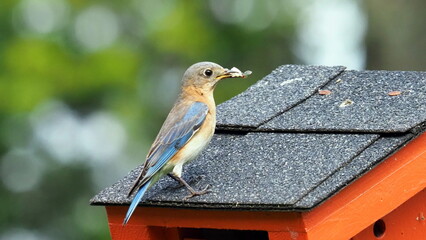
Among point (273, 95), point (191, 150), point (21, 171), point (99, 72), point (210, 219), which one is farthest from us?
point (21, 171)

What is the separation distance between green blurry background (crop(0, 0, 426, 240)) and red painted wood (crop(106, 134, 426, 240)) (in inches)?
249

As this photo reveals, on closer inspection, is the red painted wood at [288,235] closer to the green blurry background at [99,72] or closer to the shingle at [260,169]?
the shingle at [260,169]

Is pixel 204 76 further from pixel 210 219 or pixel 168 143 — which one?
pixel 210 219

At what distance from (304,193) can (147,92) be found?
A: 851 centimetres

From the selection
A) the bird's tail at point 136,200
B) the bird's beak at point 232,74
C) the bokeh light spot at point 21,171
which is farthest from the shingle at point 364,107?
the bokeh light spot at point 21,171

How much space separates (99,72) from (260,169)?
24.5 feet

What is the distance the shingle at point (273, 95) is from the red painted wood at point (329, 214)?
73 centimetres

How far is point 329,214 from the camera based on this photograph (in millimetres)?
5938

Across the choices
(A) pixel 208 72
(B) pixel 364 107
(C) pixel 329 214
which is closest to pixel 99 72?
(A) pixel 208 72

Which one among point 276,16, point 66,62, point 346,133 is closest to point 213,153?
point 346,133

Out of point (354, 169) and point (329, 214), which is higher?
point (354, 169)

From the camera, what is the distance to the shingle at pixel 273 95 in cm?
687

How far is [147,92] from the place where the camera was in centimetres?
1423

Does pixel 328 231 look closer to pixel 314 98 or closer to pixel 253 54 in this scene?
pixel 314 98
